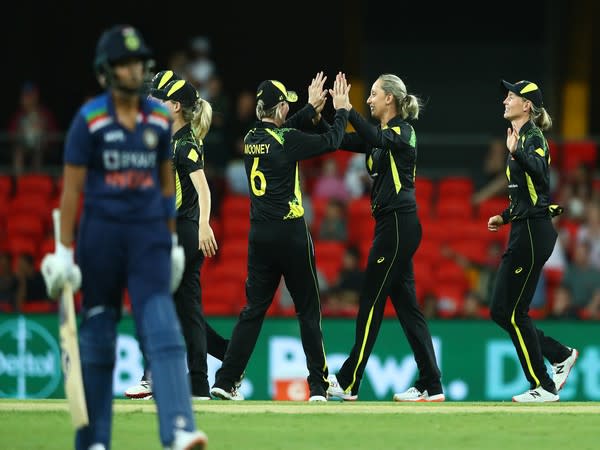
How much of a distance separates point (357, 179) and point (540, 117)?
7084 mm

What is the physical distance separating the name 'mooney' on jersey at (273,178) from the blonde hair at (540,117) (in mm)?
1674

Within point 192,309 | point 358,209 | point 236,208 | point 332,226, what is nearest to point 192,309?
point 192,309

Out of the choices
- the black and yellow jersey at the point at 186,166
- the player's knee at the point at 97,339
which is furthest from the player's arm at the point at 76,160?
the black and yellow jersey at the point at 186,166

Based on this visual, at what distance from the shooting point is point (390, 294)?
9.20 meters

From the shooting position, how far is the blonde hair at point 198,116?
29.5 feet

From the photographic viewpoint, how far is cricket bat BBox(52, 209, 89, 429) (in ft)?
20.5

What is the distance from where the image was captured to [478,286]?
14820 millimetres

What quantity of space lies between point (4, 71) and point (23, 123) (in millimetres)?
2756

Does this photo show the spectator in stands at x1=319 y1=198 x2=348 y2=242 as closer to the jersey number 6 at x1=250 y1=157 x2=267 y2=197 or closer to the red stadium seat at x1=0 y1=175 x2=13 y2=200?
the red stadium seat at x1=0 y1=175 x2=13 y2=200

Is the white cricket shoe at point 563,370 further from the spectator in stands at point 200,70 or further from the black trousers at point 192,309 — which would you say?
the spectator in stands at point 200,70

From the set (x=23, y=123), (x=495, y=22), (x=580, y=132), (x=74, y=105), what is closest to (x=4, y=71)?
(x=74, y=105)

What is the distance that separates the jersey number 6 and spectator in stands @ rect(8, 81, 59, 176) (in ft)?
25.8

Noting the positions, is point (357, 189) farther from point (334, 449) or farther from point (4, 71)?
point (334, 449)

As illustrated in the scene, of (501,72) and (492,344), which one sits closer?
(492,344)
